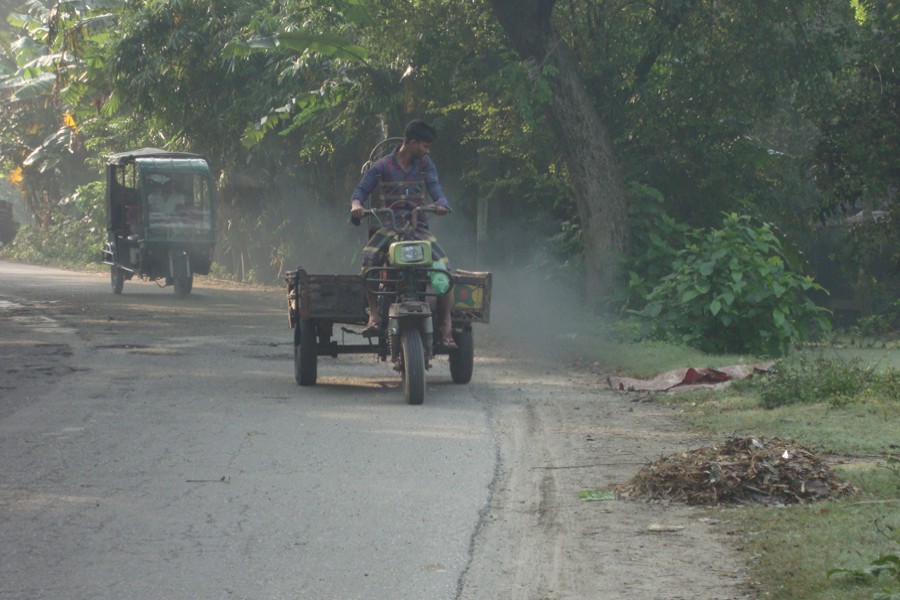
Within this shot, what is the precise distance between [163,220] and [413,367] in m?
16.4

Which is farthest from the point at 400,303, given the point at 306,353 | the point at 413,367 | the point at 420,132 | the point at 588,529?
the point at 588,529

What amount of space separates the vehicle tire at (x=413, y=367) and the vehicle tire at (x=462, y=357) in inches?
43.9

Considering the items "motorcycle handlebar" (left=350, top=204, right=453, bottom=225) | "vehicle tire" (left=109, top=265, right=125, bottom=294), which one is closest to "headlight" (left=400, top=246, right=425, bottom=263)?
"motorcycle handlebar" (left=350, top=204, right=453, bottom=225)

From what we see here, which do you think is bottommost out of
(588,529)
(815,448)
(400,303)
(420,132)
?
(588,529)

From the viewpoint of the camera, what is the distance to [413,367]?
32.7ft

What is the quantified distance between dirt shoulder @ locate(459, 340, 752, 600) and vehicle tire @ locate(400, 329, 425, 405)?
743 millimetres

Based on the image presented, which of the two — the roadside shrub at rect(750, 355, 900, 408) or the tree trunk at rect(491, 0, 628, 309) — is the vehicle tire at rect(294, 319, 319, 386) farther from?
the tree trunk at rect(491, 0, 628, 309)

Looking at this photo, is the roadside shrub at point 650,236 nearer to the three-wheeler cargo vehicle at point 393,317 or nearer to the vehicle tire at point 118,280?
the three-wheeler cargo vehicle at point 393,317

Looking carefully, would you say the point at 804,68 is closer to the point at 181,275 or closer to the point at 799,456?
the point at 799,456

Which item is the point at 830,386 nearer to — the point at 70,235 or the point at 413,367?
the point at 413,367

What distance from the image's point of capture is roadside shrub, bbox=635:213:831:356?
528 inches

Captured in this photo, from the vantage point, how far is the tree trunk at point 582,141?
16.5m

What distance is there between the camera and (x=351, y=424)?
30.0 ft

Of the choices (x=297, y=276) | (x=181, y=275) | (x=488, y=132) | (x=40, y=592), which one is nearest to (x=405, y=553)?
(x=40, y=592)
